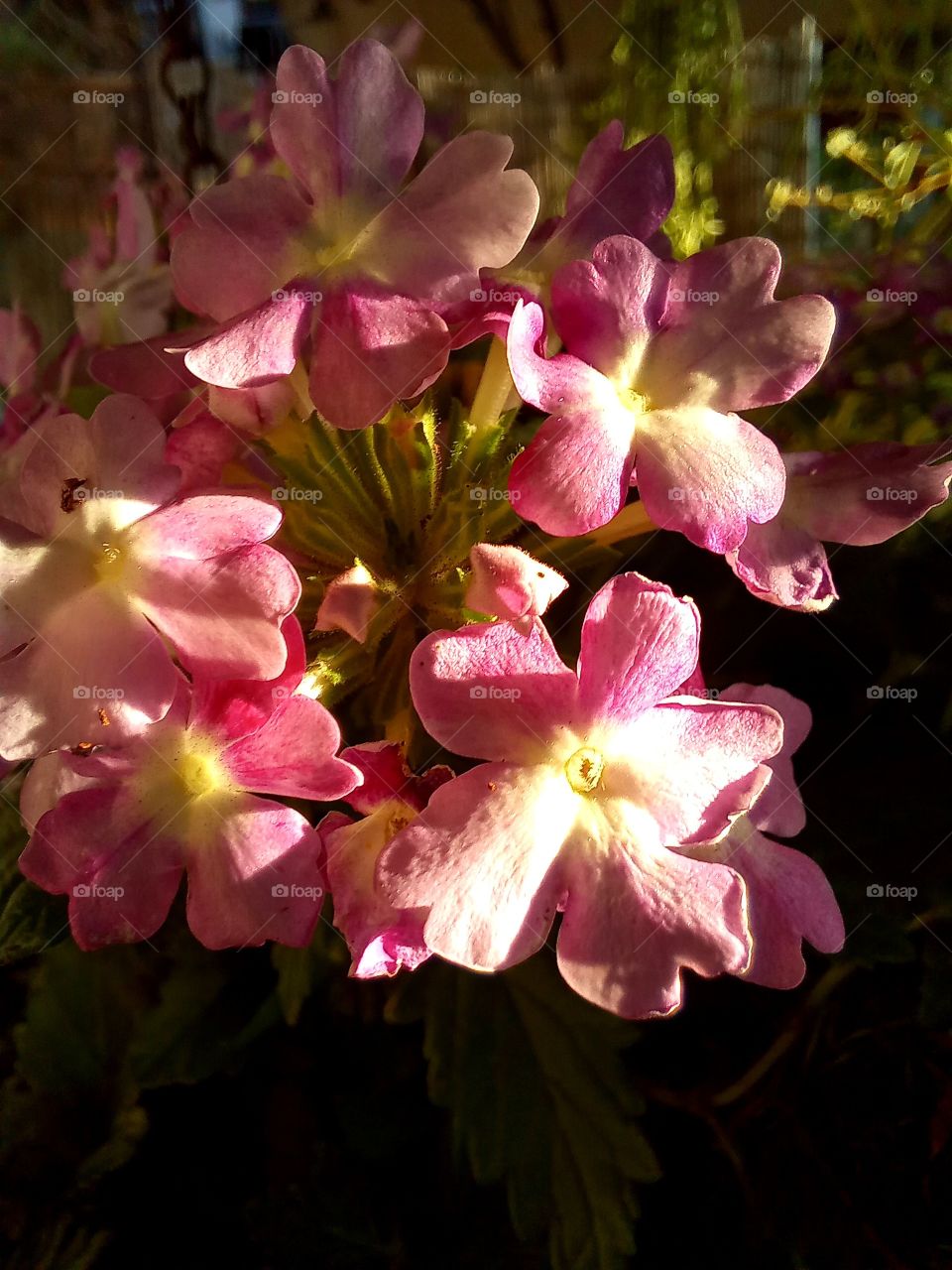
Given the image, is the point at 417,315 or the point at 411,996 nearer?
the point at 417,315

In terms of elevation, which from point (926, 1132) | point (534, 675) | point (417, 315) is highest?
point (417, 315)

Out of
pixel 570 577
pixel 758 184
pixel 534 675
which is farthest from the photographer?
pixel 758 184

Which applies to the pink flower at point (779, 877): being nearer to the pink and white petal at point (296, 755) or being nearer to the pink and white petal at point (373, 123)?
the pink and white petal at point (296, 755)

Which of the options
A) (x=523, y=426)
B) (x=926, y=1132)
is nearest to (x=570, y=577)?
(x=523, y=426)

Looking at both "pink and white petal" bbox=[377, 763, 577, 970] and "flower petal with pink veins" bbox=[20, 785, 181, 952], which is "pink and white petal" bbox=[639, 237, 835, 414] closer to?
"pink and white petal" bbox=[377, 763, 577, 970]

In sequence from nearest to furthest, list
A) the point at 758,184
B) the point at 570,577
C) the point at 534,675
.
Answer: the point at 534,675, the point at 570,577, the point at 758,184

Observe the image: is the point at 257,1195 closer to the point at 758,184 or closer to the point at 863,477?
the point at 863,477

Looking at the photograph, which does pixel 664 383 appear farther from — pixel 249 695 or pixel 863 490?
pixel 249 695
